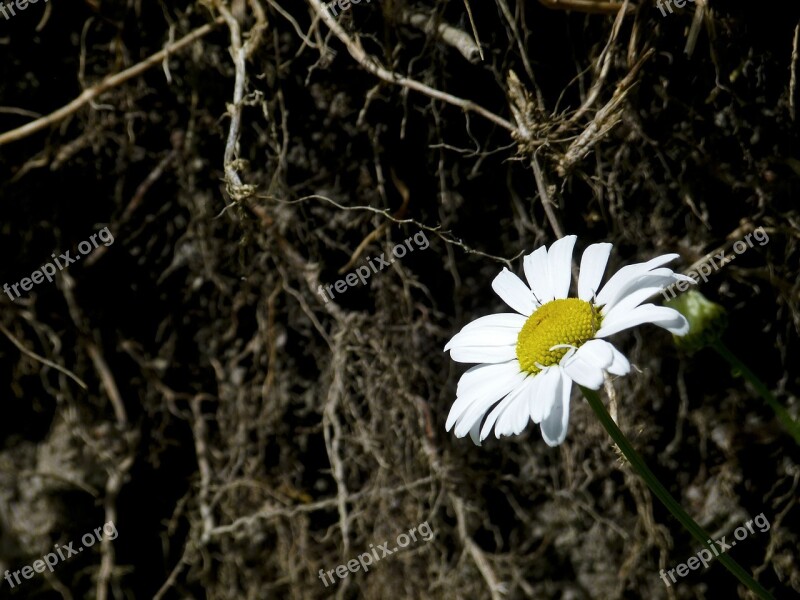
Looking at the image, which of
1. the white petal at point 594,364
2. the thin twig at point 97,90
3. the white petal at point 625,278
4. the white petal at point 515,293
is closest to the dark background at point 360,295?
the thin twig at point 97,90

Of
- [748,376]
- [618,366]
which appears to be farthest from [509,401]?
[748,376]

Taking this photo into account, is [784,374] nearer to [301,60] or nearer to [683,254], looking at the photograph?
[683,254]

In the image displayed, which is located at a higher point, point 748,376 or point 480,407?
point 480,407

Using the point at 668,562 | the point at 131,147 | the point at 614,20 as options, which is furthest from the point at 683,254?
the point at 131,147

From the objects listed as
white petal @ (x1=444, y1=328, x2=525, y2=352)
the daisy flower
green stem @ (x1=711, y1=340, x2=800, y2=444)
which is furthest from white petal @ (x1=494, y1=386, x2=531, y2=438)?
green stem @ (x1=711, y1=340, x2=800, y2=444)

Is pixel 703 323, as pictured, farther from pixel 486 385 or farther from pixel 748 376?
pixel 486 385

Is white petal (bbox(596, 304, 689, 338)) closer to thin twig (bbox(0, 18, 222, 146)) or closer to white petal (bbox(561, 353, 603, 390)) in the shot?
white petal (bbox(561, 353, 603, 390))
